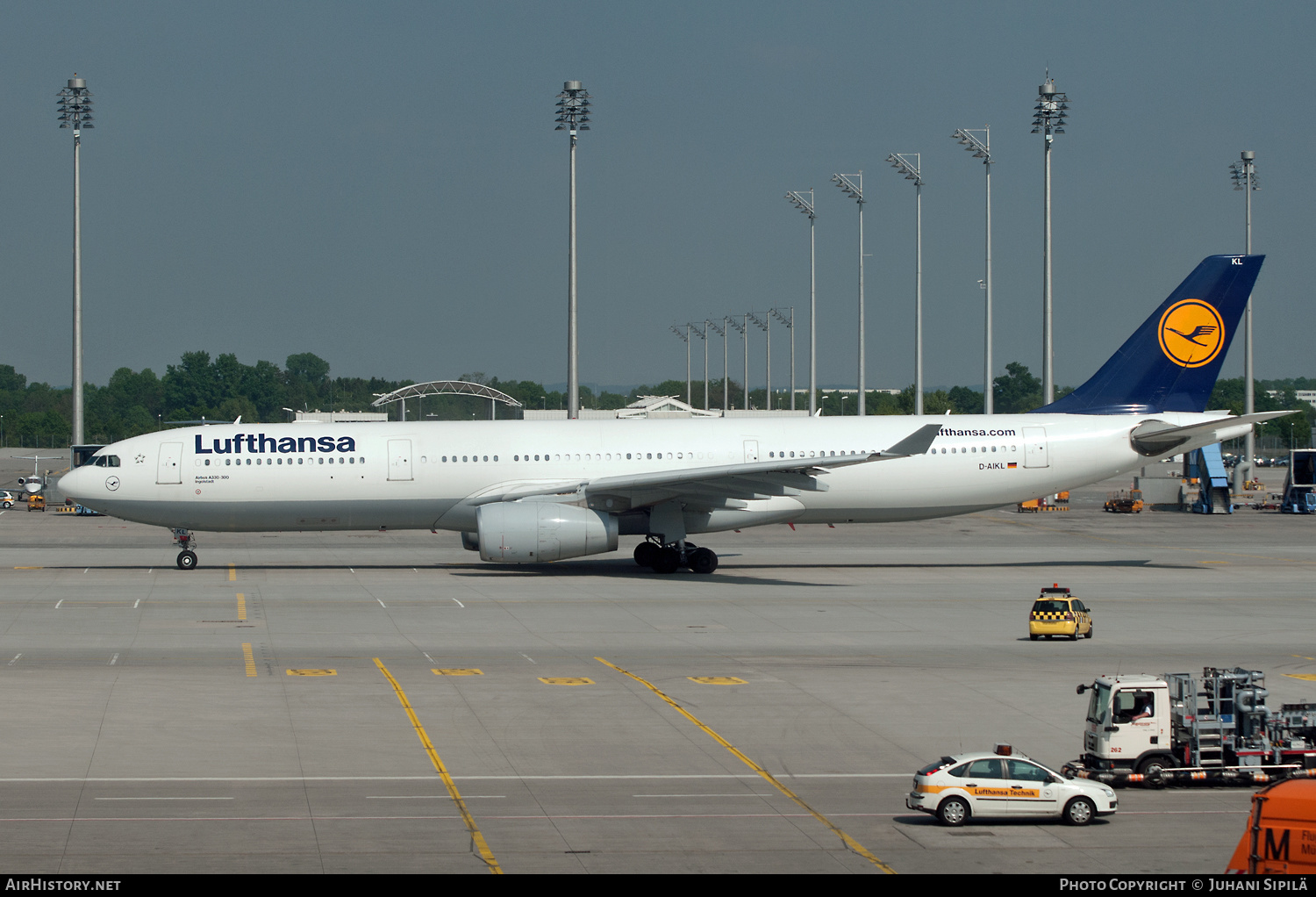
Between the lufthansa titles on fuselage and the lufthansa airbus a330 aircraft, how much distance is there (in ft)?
0.17

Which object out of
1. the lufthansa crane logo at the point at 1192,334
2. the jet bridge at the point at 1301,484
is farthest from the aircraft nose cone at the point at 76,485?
the jet bridge at the point at 1301,484

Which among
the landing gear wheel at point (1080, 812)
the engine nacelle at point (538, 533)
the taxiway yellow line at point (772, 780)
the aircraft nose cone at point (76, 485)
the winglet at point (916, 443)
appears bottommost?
the taxiway yellow line at point (772, 780)

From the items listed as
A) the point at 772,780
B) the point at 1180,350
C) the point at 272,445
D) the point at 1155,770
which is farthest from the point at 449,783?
the point at 1180,350

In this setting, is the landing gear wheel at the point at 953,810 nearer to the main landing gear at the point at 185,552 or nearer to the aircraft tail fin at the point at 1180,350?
the aircraft tail fin at the point at 1180,350

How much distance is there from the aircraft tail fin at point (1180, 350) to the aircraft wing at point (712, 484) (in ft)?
24.9

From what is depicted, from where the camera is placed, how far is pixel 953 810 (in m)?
14.3

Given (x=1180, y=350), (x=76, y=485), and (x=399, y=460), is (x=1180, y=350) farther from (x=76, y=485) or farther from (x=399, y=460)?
(x=76, y=485)

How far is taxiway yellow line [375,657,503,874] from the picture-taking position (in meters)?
13.0

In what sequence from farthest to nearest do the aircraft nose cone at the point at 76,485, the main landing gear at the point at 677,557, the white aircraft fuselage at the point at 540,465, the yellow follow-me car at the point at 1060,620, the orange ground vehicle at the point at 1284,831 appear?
the main landing gear at the point at 677,557 < the white aircraft fuselage at the point at 540,465 < the aircraft nose cone at the point at 76,485 < the yellow follow-me car at the point at 1060,620 < the orange ground vehicle at the point at 1284,831

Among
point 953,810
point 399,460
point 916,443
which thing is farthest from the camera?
point 399,460

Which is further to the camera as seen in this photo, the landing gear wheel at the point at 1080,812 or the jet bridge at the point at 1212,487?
the jet bridge at the point at 1212,487

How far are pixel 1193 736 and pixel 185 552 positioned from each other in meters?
32.8

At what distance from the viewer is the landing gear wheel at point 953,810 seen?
14.3 meters
